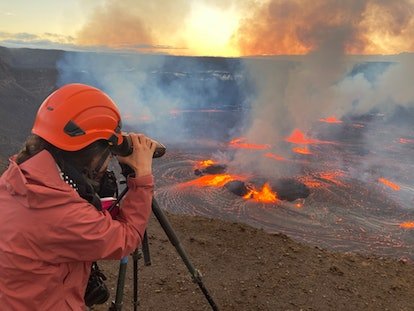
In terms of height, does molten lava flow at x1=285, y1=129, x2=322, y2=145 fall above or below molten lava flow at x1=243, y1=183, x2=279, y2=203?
above

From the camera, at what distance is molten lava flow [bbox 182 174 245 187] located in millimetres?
18245

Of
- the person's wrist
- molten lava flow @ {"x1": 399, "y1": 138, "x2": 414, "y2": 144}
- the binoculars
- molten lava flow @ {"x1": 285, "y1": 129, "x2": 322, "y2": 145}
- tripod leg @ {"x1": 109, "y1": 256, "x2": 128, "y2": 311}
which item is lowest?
tripod leg @ {"x1": 109, "y1": 256, "x2": 128, "y2": 311}

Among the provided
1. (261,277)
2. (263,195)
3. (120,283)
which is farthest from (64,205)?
(263,195)

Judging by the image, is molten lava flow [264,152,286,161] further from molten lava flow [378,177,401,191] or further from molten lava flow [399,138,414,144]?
molten lava flow [399,138,414,144]

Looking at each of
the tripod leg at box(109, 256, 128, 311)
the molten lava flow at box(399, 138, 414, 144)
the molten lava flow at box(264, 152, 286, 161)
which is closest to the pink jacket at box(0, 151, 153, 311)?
the tripod leg at box(109, 256, 128, 311)

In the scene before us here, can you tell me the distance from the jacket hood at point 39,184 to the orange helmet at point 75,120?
0.51 feet

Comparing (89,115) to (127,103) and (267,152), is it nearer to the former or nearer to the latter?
(267,152)

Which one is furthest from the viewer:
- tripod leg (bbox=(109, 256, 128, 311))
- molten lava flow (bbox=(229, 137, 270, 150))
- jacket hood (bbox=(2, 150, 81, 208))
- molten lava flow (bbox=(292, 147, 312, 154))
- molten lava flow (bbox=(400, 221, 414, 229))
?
molten lava flow (bbox=(229, 137, 270, 150))

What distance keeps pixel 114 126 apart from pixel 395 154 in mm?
28907

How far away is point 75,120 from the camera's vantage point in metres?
2.01

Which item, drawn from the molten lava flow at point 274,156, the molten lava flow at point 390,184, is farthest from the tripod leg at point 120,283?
the molten lava flow at point 274,156

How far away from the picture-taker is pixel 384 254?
11.9 meters

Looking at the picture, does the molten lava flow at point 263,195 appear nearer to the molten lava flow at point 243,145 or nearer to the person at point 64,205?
the molten lava flow at point 243,145

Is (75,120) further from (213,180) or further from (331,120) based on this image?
(331,120)
